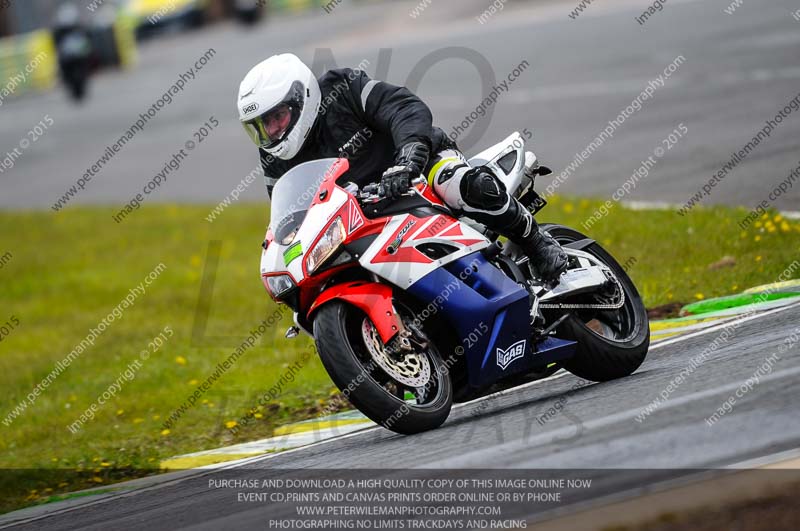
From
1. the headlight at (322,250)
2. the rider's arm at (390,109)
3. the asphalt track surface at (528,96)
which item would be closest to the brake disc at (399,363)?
the headlight at (322,250)

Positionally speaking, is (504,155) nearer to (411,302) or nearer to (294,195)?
(411,302)

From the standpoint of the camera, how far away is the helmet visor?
20.5 feet

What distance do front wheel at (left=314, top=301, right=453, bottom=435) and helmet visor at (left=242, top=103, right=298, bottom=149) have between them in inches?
43.4

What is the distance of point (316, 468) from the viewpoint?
5.96 m

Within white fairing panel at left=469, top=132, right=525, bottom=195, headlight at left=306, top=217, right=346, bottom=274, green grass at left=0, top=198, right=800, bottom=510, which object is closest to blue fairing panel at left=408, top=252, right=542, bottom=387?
headlight at left=306, top=217, right=346, bottom=274

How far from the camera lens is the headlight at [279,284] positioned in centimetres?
595

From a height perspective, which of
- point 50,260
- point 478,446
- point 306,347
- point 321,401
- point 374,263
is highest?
point 374,263

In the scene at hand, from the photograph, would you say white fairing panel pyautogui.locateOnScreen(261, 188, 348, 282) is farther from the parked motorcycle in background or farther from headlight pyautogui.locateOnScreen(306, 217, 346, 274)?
the parked motorcycle in background

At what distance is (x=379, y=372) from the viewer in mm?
5863

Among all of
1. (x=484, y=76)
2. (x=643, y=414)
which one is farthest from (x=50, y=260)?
(x=643, y=414)

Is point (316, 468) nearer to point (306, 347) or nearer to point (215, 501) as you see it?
point (215, 501)

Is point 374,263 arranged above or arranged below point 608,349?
above

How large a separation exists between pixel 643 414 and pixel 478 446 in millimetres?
772

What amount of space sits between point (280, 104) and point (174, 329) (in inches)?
267
